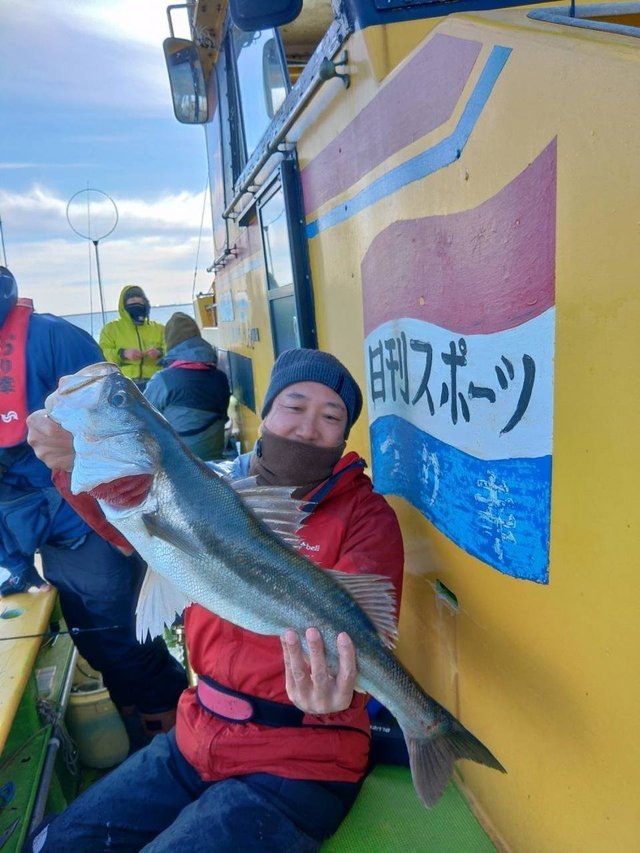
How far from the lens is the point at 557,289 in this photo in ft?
4.36

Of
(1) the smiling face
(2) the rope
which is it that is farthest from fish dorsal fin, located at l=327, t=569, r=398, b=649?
(2) the rope

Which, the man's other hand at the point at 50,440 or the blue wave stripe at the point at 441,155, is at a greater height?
the blue wave stripe at the point at 441,155

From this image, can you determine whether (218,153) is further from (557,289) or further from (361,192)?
(557,289)

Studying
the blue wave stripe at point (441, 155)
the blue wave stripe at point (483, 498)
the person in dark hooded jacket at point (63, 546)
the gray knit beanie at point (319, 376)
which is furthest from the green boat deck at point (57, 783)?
the blue wave stripe at point (441, 155)

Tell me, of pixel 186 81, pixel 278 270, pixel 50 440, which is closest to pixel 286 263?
pixel 278 270

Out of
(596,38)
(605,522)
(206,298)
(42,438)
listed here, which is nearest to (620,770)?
(605,522)

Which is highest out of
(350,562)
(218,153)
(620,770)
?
(218,153)

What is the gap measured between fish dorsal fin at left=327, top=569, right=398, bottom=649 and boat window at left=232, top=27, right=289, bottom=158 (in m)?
3.01

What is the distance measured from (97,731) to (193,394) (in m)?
2.97

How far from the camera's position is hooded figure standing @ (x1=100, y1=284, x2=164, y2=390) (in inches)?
354

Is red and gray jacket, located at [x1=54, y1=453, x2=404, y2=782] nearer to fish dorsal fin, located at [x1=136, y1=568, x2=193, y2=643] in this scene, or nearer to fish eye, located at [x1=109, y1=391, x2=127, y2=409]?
fish dorsal fin, located at [x1=136, y1=568, x2=193, y2=643]

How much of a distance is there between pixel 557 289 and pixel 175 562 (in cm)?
112

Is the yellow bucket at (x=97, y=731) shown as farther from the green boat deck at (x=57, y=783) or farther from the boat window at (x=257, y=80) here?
the boat window at (x=257, y=80)

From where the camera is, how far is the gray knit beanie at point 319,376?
213cm
